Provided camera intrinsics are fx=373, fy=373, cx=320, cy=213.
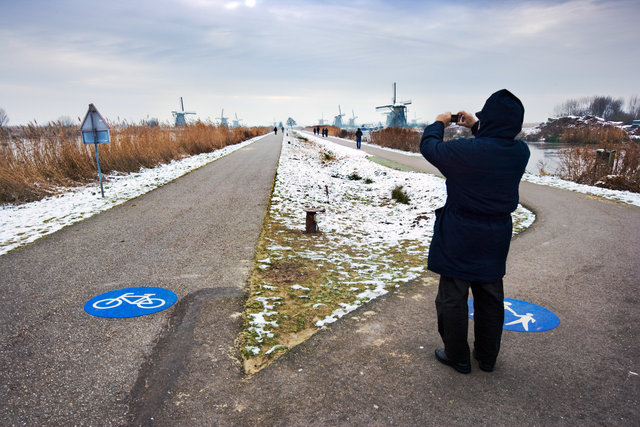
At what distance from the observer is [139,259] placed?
5.90 metres

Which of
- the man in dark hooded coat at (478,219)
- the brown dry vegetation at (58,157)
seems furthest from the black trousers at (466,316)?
the brown dry vegetation at (58,157)

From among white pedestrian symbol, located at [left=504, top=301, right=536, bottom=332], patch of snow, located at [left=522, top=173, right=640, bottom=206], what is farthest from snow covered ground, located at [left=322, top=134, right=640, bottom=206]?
white pedestrian symbol, located at [left=504, top=301, right=536, bottom=332]

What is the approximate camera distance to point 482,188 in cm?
276

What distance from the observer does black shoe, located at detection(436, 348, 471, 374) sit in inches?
120

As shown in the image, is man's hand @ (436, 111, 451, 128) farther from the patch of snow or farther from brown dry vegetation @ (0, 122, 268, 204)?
brown dry vegetation @ (0, 122, 268, 204)

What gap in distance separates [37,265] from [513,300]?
21.8 feet

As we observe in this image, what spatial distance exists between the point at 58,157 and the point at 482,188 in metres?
14.9

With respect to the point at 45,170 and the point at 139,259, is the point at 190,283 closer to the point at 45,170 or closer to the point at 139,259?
the point at 139,259

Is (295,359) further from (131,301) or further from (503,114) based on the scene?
(503,114)

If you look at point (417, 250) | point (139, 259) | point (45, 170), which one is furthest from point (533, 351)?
point (45, 170)

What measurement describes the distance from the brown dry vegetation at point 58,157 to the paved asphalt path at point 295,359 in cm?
639

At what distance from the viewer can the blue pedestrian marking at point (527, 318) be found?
3.85 metres

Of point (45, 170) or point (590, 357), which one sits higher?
point (45, 170)

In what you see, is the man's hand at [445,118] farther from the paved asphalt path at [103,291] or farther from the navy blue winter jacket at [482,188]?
the paved asphalt path at [103,291]
